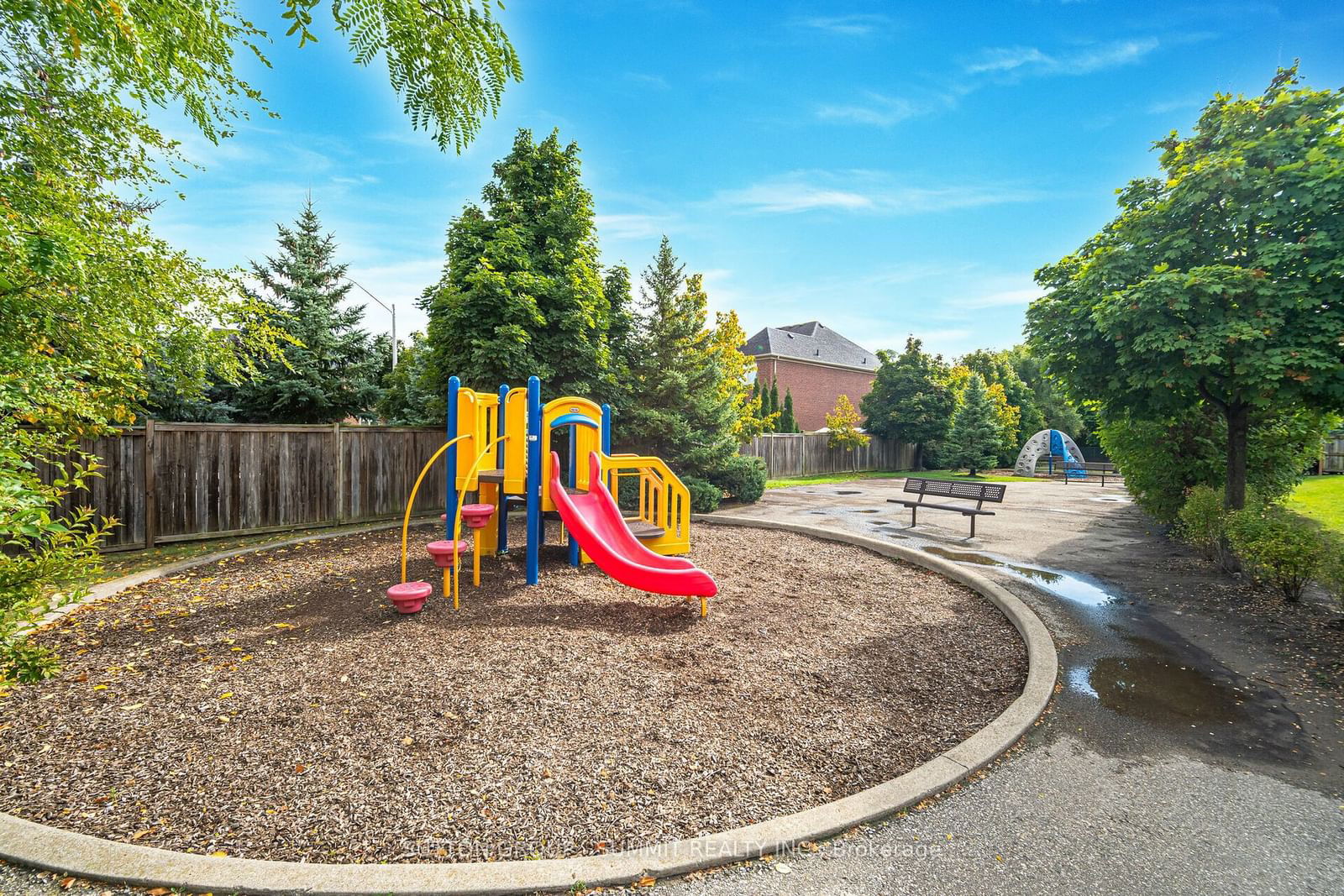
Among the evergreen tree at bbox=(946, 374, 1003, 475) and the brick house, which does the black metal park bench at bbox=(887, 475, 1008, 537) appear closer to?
the evergreen tree at bbox=(946, 374, 1003, 475)

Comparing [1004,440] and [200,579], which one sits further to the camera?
[1004,440]

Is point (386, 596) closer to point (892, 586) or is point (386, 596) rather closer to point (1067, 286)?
point (892, 586)

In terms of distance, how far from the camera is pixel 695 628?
17.4 ft

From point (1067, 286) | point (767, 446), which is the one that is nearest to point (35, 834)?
point (1067, 286)

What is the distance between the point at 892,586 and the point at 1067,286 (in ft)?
15.6

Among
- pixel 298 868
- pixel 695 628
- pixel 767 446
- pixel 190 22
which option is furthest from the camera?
pixel 767 446

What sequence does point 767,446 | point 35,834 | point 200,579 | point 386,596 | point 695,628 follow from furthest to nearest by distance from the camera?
point 767,446 → point 200,579 → point 386,596 → point 695,628 → point 35,834

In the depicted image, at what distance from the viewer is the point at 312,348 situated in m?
15.8

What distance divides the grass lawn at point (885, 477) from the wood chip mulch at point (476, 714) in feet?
56.4

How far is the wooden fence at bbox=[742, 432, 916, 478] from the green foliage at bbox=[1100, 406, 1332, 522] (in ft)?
46.5

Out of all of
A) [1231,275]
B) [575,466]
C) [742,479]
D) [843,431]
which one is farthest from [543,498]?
[843,431]

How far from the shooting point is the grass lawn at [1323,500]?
1101 centimetres

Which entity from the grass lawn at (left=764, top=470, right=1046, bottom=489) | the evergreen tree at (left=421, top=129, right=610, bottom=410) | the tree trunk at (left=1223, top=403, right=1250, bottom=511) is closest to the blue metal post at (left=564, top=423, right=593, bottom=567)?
the evergreen tree at (left=421, top=129, right=610, bottom=410)

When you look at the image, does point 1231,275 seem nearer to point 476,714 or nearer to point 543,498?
point 543,498
